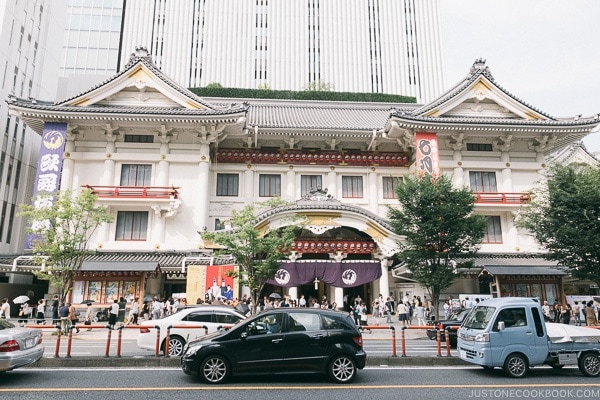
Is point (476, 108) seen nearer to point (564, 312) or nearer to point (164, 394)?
point (564, 312)

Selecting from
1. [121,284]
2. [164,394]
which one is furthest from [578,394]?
[121,284]

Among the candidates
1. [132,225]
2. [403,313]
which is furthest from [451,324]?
[132,225]

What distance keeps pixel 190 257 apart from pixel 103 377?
1356 centimetres

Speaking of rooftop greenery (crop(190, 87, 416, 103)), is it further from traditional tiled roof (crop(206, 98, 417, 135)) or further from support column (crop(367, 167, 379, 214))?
support column (crop(367, 167, 379, 214))

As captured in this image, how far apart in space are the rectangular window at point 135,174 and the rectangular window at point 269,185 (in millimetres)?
7383

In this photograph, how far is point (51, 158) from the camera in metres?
23.9

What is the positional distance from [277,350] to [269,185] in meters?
19.7

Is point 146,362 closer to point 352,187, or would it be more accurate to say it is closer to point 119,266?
point 119,266

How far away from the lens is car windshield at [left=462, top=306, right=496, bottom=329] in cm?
997

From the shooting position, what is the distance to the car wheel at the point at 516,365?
31.1 feet

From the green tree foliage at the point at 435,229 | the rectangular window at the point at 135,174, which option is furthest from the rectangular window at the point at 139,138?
the green tree foliage at the point at 435,229

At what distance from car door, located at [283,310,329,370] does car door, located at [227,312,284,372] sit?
0.16 metres

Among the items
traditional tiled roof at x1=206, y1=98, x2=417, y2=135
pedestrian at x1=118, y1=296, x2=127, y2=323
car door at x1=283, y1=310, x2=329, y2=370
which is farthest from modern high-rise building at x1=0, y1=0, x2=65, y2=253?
car door at x1=283, y1=310, x2=329, y2=370

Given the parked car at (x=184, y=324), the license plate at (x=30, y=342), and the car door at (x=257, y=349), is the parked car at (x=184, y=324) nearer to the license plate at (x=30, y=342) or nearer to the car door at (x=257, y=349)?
the license plate at (x=30, y=342)
